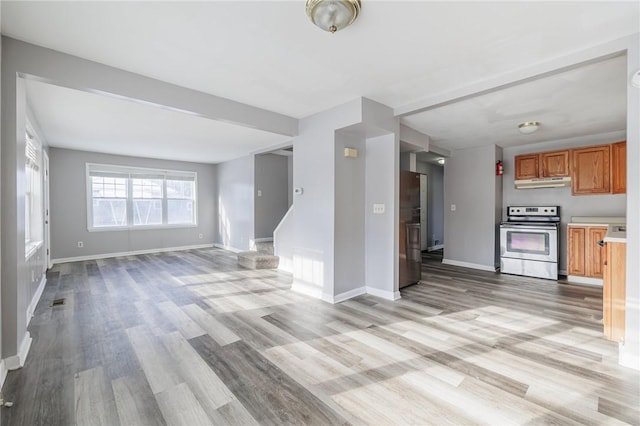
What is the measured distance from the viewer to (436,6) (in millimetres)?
1865

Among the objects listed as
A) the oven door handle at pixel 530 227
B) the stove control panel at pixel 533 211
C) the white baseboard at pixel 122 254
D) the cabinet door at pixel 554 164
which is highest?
the cabinet door at pixel 554 164

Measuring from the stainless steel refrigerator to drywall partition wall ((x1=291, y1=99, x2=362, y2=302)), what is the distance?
1.18 m

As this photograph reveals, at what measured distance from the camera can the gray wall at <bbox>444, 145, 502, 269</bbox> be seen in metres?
5.64

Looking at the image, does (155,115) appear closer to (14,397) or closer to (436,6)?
(14,397)

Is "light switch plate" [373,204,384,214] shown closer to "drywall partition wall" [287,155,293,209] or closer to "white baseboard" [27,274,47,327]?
"drywall partition wall" [287,155,293,209]

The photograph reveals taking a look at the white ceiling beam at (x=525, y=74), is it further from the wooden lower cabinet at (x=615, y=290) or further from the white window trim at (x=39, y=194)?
the white window trim at (x=39, y=194)

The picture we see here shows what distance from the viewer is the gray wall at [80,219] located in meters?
6.27

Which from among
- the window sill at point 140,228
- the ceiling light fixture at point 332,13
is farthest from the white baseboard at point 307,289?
the window sill at point 140,228

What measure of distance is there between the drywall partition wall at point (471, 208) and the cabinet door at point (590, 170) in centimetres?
121

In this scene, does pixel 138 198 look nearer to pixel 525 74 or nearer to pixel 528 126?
pixel 525 74

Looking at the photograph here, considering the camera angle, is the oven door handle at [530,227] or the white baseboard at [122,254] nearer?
the oven door handle at [530,227]

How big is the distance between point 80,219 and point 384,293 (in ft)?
23.3

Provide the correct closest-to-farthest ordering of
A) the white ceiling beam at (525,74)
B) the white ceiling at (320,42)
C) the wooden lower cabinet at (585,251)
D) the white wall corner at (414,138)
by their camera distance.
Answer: the white ceiling at (320,42)
the white ceiling beam at (525,74)
the white wall corner at (414,138)
the wooden lower cabinet at (585,251)

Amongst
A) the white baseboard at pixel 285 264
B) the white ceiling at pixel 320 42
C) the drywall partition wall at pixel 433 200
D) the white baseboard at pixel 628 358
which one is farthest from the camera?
the drywall partition wall at pixel 433 200
